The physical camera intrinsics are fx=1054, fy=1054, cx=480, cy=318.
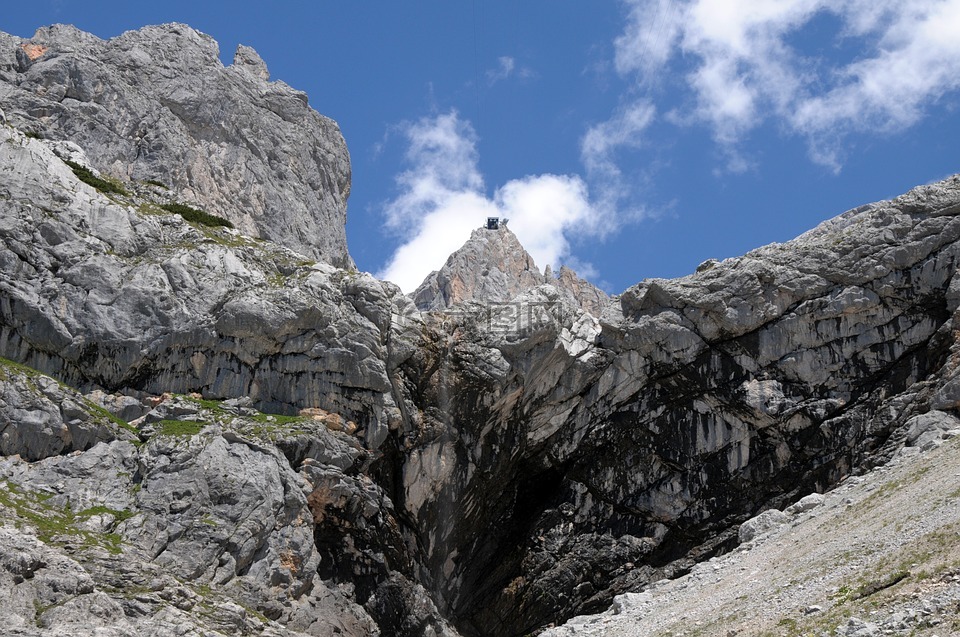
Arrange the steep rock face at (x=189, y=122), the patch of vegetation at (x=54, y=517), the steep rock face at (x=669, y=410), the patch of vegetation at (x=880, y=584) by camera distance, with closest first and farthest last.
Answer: the patch of vegetation at (x=880, y=584), the patch of vegetation at (x=54, y=517), the steep rock face at (x=669, y=410), the steep rock face at (x=189, y=122)

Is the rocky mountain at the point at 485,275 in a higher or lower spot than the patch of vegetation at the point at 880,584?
higher

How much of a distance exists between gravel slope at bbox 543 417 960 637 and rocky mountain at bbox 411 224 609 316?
259 feet

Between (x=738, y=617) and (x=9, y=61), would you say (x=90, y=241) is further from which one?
(x=738, y=617)

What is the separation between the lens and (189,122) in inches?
3487

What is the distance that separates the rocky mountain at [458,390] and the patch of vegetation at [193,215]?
33 cm

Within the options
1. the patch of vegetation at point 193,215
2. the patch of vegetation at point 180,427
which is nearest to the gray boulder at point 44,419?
the patch of vegetation at point 180,427

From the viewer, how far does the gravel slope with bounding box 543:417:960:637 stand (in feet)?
103

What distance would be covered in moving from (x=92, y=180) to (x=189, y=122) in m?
22.8

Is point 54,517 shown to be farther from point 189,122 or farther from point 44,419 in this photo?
point 189,122

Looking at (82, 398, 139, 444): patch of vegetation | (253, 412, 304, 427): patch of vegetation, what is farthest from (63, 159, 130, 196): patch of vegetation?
(253, 412, 304, 427): patch of vegetation

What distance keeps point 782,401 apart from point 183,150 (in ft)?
168

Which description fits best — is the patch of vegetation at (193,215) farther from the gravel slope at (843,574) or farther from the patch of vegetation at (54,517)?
the gravel slope at (843,574)

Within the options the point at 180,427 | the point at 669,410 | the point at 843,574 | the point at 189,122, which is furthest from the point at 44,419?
the point at 189,122

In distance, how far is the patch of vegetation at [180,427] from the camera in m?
54.5
